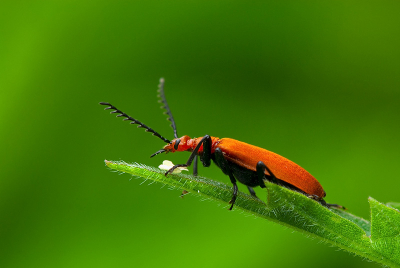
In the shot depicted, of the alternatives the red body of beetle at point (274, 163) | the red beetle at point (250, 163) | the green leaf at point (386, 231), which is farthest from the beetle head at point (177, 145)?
the green leaf at point (386, 231)

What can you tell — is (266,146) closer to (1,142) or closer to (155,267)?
(155,267)

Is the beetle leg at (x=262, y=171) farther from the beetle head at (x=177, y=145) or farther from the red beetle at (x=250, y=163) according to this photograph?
the beetle head at (x=177, y=145)

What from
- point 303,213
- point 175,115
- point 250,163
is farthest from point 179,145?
point 303,213

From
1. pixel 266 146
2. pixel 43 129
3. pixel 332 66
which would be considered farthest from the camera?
pixel 332 66

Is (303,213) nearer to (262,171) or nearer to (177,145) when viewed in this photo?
(262,171)

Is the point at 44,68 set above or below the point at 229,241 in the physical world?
above

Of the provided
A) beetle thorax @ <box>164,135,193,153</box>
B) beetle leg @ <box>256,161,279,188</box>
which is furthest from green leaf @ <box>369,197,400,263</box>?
beetle thorax @ <box>164,135,193,153</box>

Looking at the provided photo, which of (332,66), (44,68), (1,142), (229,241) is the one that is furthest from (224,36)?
(1,142)
